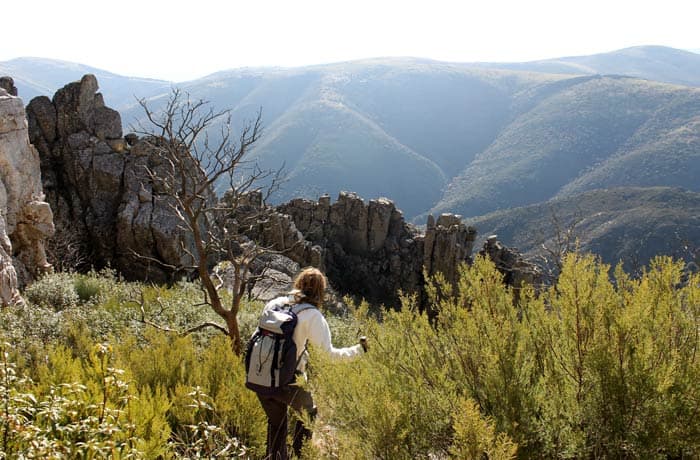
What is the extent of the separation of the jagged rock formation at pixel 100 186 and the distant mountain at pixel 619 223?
29.1m

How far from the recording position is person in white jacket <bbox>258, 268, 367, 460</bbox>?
12.7 feet

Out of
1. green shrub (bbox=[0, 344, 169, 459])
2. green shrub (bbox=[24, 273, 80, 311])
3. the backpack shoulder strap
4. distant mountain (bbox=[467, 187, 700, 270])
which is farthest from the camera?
distant mountain (bbox=[467, 187, 700, 270])

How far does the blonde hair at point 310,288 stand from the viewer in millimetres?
4098

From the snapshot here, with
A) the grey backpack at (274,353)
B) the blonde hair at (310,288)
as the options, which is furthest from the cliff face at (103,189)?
the grey backpack at (274,353)

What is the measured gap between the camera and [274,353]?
3.81 m

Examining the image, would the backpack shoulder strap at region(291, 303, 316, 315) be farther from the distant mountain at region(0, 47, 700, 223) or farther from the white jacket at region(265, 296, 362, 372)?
the distant mountain at region(0, 47, 700, 223)

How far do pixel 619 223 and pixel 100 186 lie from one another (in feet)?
153

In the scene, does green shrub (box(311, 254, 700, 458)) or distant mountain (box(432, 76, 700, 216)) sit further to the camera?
distant mountain (box(432, 76, 700, 216))

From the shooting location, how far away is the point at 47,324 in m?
7.01

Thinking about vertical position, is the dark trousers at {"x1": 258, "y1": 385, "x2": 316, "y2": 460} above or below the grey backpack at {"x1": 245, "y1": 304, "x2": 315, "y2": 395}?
below

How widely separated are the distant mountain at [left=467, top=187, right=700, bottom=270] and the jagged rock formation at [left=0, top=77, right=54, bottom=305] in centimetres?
3358

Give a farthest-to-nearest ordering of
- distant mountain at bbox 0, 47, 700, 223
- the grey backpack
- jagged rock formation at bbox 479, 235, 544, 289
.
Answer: distant mountain at bbox 0, 47, 700, 223, jagged rock formation at bbox 479, 235, 544, 289, the grey backpack

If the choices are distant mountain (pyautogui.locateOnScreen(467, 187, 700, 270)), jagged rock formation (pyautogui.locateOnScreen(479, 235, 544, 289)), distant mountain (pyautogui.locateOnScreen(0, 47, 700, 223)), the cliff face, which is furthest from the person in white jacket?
distant mountain (pyautogui.locateOnScreen(0, 47, 700, 223))

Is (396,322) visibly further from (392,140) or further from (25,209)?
(392,140)
